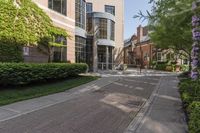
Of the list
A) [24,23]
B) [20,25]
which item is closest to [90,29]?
[24,23]

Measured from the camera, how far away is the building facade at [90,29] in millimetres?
25031

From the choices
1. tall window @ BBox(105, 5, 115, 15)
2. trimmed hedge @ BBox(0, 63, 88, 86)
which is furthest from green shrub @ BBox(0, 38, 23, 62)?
tall window @ BBox(105, 5, 115, 15)

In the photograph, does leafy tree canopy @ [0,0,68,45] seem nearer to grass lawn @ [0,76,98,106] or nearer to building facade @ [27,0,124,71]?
building facade @ [27,0,124,71]

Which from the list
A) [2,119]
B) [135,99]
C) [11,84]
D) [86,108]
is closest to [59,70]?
[11,84]

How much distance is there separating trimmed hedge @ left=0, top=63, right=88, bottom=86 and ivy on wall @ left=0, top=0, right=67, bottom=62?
2189 millimetres

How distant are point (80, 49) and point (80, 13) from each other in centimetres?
409

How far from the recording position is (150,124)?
873 cm

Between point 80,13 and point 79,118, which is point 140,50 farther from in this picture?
point 79,118

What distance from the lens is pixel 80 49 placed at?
31328 millimetres

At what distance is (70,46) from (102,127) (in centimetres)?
1918

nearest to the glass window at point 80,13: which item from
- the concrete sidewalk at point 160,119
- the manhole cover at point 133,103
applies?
the manhole cover at point 133,103

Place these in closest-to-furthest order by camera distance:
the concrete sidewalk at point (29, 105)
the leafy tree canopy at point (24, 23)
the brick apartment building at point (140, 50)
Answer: the concrete sidewalk at point (29, 105)
the leafy tree canopy at point (24, 23)
the brick apartment building at point (140, 50)

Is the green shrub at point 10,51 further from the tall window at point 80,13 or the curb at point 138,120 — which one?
the tall window at point 80,13

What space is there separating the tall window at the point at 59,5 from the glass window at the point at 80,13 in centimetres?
402
